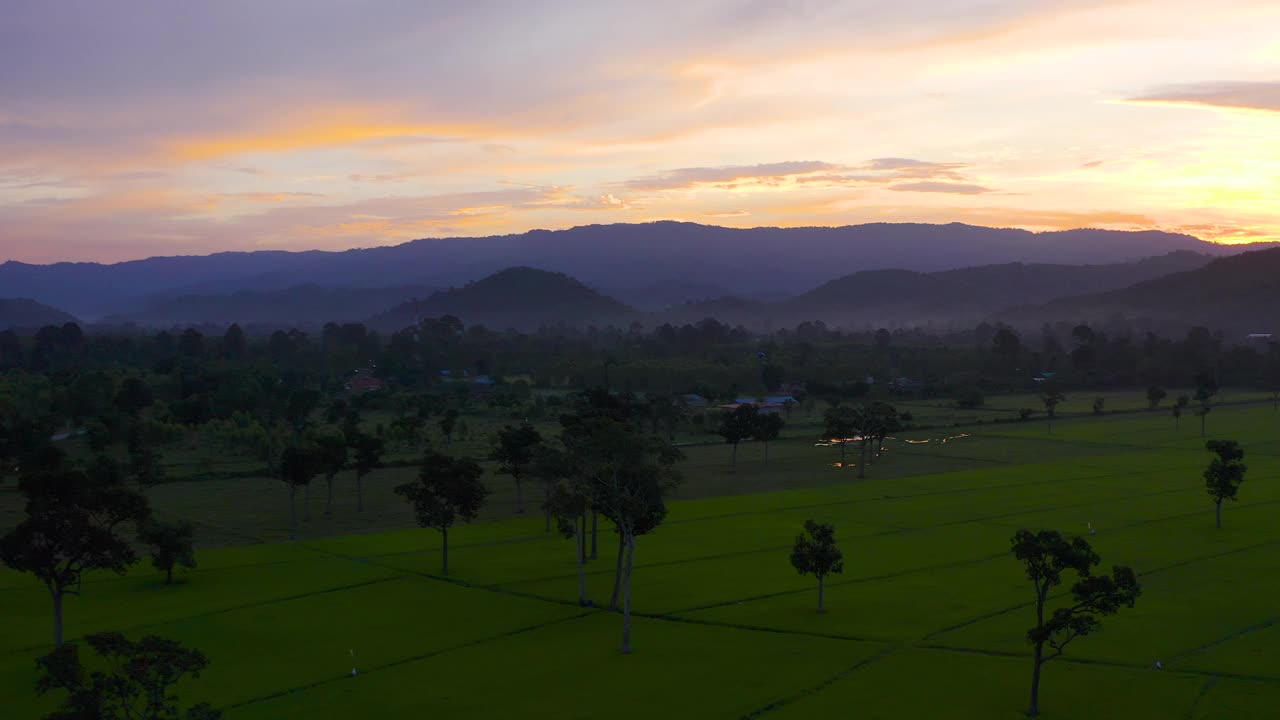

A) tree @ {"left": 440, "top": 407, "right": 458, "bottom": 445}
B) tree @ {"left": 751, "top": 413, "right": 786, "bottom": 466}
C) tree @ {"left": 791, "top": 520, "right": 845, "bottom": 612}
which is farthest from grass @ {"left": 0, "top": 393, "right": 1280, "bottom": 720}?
tree @ {"left": 440, "top": 407, "right": 458, "bottom": 445}

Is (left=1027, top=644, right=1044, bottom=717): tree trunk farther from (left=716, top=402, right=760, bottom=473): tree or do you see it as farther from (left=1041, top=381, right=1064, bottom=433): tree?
(left=1041, top=381, right=1064, bottom=433): tree

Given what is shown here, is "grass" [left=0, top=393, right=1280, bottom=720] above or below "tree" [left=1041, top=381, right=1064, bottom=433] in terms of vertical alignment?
below

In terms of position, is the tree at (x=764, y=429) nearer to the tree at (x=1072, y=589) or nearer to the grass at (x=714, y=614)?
the grass at (x=714, y=614)

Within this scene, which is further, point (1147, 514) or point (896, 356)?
point (896, 356)

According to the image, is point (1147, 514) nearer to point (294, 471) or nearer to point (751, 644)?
point (751, 644)

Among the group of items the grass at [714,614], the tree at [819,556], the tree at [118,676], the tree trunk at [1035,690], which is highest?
the tree at [118,676]

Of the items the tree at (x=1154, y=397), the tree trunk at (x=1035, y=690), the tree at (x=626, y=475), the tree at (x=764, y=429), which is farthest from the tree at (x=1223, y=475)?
the tree at (x=1154, y=397)

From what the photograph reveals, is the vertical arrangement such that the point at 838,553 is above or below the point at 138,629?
above

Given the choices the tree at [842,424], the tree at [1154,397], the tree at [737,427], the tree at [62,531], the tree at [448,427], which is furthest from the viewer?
the tree at [1154,397]

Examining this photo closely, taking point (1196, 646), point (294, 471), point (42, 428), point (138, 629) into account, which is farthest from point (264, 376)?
point (1196, 646)
